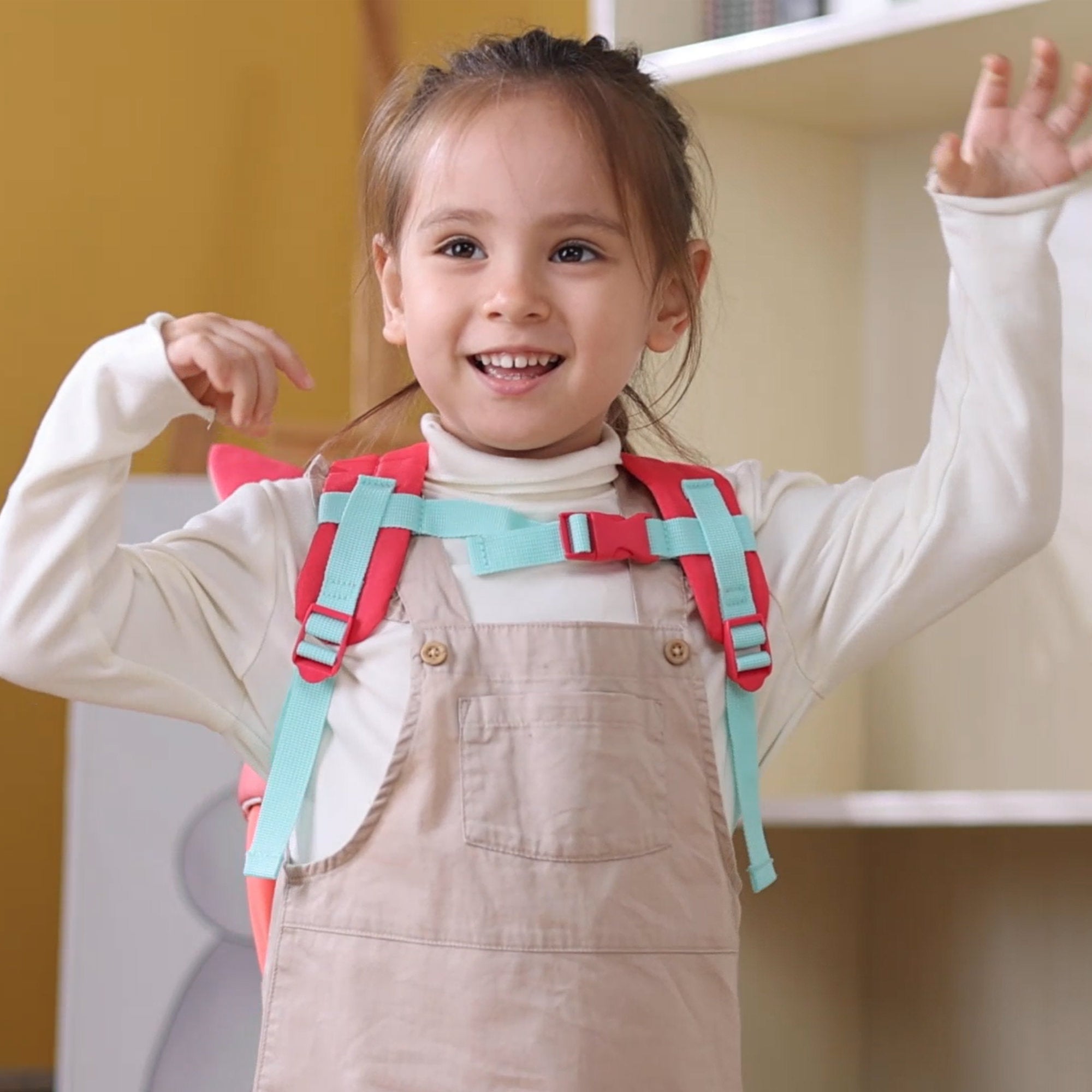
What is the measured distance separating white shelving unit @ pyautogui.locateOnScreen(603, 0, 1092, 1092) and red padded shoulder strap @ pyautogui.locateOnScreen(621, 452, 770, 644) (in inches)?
12.7

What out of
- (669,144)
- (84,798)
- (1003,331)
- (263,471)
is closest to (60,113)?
(84,798)

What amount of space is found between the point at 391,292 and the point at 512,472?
144 millimetres

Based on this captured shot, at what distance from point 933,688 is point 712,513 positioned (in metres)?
0.60

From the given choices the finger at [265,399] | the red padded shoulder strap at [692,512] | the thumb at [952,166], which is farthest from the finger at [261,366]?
the thumb at [952,166]

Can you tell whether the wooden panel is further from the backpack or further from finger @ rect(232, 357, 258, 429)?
finger @ rect(232, 357, 258, 429)

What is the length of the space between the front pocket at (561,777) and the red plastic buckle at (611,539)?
77 mm

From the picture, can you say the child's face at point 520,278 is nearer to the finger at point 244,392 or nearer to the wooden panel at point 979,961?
the finger at point 244,392

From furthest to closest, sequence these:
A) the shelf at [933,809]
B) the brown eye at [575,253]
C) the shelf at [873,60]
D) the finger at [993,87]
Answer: the shelf at [873,60] < the shelf at [933,809] < the brown eye at [575,253] < the finger at [993,87]

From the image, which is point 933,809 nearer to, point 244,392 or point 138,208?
point 244,392

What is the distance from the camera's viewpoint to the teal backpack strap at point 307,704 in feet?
2.72

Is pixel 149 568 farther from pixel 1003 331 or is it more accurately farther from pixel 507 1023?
pixel 1003 331

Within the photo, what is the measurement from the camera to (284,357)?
2.70 feet

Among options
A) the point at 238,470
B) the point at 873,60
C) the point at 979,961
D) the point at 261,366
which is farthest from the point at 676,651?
the point at 979,961

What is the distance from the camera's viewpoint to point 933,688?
1.44m
